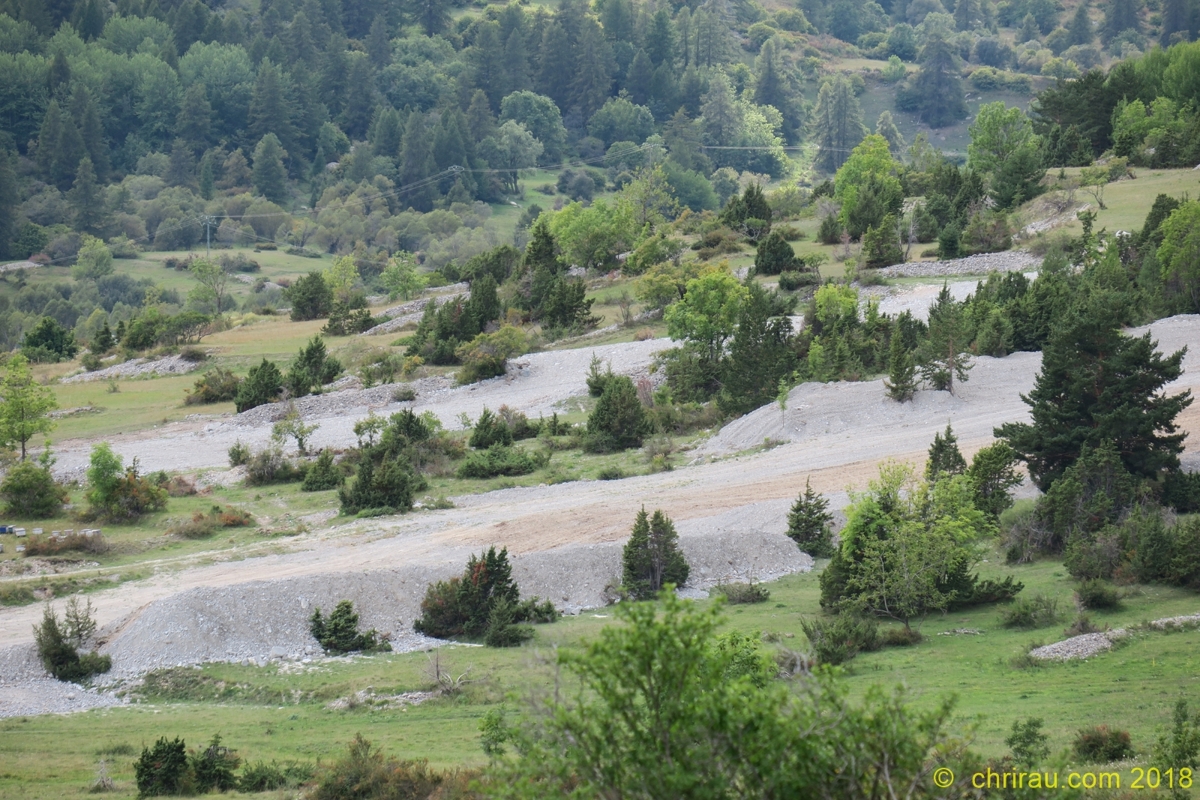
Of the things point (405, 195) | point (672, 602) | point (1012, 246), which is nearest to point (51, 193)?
point (405, 195)

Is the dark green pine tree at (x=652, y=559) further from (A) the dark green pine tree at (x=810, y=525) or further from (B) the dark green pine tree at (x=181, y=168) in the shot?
(B) the dark green pine tree at (x=181, y=168)

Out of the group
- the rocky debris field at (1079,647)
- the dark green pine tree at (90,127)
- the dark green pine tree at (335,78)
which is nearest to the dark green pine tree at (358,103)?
the dark green pine tree at (335,78)

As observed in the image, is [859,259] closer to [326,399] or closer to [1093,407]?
[326,399]

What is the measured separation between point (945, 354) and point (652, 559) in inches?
798

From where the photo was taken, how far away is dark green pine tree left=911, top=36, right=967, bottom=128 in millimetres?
194625

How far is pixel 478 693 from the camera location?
25.0 meters

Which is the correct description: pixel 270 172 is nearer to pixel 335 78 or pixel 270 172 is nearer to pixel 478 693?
pixel 335 78

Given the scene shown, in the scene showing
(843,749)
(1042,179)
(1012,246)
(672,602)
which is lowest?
(843,749)

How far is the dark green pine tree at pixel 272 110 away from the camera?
184 metres

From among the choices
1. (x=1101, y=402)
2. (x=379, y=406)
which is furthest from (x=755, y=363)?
(x=1101, y=402)

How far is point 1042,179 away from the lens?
3049 inches

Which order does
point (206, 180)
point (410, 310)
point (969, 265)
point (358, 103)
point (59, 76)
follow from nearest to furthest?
point (969, 265) → point (410, 310) → point (206, 180) → point (59, 76) → point (358, 103)

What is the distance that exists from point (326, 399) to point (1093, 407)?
34.7 meters

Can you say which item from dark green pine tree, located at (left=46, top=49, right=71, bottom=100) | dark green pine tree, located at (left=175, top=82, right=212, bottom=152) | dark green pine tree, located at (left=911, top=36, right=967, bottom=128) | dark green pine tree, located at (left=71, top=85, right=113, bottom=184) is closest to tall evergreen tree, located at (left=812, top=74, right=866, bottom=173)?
dark green pine tree, located at (left=911, top=36, right=967, bottom=128)
